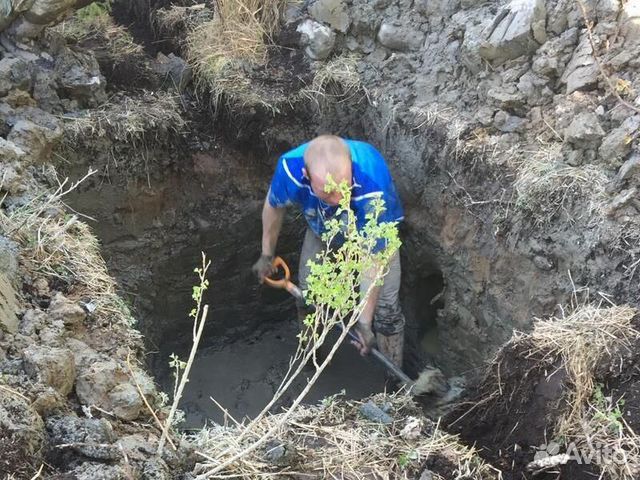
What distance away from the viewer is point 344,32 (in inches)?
177

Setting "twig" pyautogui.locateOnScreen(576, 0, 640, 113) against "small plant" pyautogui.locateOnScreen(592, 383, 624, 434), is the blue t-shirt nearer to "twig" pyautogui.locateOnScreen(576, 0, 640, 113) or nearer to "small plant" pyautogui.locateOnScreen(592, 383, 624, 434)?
"twig" pyautogui.locateOnScreen(576, 0, 640, 113)

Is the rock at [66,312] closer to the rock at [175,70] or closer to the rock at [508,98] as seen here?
the rock at [175,70]

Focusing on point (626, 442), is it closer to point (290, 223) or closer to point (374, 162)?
point (374, 162)

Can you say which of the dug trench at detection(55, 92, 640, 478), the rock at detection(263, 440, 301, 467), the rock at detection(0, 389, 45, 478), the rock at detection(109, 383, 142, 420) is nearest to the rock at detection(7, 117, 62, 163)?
the dug trench at detection(55, 92, 640, 478)

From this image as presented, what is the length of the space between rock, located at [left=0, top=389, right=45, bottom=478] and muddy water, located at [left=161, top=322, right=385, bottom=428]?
7.72 ft

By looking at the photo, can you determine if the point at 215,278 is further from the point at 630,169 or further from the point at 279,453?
the point at 630,169

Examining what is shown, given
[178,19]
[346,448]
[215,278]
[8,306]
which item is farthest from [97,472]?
[178,19]

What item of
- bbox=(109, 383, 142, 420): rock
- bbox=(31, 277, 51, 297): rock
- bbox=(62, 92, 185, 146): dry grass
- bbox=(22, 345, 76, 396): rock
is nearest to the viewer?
bbox=(22, 345, 76, 396): rock

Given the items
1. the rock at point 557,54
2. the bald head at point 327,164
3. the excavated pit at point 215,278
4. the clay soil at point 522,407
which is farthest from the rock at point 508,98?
the clay soil at point 522,407

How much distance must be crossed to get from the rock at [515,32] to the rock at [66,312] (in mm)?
2589

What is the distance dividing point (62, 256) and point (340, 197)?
129 cm

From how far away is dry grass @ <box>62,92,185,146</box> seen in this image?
388 cm

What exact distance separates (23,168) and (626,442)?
→ 2.80m

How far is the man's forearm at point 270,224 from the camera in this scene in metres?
3.78
